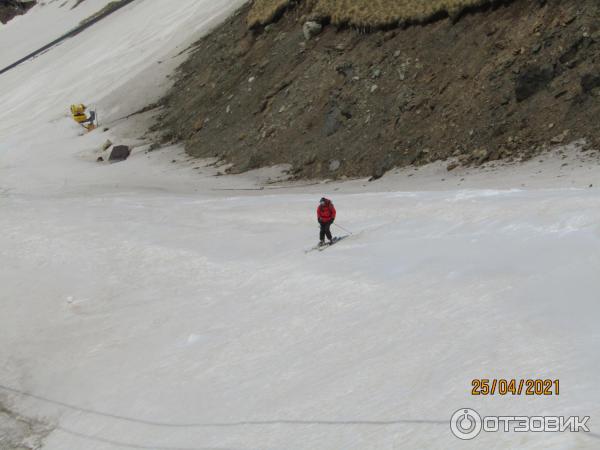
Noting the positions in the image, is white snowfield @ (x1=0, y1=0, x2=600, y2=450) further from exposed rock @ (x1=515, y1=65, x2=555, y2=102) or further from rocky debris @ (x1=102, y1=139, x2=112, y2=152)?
rocky debris @ (x1=102, y1=139, x2=112, y2=152)

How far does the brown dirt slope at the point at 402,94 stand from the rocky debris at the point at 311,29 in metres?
0.39

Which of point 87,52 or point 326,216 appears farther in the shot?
point 87,52

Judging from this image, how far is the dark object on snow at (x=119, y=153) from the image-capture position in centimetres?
3516

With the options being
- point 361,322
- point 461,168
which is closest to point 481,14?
point 461,168

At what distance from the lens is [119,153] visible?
3531cm

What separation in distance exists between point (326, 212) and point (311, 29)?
71.7 ft

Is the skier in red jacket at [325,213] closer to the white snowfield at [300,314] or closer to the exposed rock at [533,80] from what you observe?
the white snowfield at [300,314]

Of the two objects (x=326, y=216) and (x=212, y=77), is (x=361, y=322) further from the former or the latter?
(x=212, y=77)

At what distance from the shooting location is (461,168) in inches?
844

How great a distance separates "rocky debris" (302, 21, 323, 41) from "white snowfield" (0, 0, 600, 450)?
12504 millimetres

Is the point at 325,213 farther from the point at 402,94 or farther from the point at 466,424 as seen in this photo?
Answer: the point at 402,94

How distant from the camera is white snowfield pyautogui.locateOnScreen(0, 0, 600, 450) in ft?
28.0

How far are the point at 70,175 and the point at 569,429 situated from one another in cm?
3123

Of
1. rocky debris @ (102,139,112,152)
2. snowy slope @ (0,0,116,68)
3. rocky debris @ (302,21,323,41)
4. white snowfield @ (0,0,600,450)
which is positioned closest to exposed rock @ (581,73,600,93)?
white snowfield @ (0,0,600,450)
